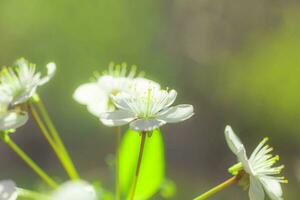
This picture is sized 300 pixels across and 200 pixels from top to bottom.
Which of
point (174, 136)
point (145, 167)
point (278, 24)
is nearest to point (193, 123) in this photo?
point (174, 136)

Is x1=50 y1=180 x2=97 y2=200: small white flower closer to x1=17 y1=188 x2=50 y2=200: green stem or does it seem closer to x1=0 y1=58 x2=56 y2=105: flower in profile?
x1=17 y1=188 x2=50 y2=200: green stem

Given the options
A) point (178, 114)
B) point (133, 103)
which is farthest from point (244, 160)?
point (133, 103)

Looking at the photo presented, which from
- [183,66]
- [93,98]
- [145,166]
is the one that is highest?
[93,98]

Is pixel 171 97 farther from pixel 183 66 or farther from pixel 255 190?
pixel 183 66

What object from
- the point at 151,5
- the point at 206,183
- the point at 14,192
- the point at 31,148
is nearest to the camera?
the point at 14,192

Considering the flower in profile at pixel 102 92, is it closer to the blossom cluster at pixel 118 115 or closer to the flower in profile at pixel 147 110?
the blossom cluster at pixel 118 115

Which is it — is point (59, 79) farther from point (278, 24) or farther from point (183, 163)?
point (278, 24)
